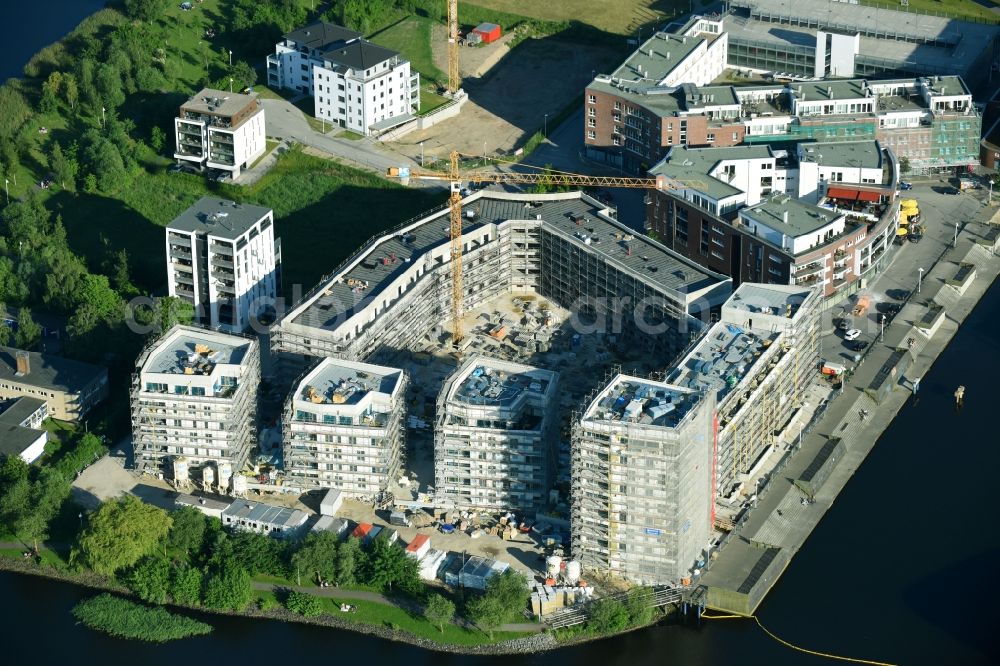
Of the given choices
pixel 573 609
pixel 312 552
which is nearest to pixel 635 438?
Answer: pixel 573 609

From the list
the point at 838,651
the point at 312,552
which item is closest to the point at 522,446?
the point at 312,552

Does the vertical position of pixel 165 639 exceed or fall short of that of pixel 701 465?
it falls short

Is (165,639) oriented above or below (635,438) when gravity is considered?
below

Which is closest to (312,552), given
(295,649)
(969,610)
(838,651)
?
(295,649)

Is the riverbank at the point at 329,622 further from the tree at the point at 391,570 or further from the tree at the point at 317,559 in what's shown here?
the tree at the point at 391,570

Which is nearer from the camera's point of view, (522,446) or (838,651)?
(838,651)

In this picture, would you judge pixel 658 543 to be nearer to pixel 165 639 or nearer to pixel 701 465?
pixel 701 465

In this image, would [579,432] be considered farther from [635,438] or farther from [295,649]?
[295,649]
